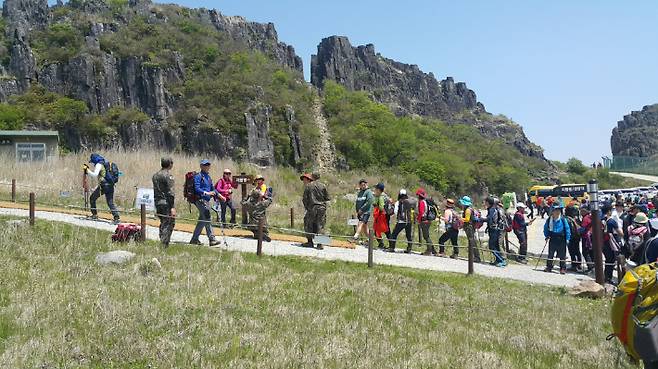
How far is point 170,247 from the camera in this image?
1130 cm

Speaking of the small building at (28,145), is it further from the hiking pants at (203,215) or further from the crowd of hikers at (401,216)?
the hiking pants at (203,215)

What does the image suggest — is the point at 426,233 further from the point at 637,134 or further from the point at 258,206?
the point at 637,134

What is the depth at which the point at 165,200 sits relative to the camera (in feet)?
36.6

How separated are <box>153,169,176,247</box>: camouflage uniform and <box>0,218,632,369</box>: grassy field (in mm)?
429

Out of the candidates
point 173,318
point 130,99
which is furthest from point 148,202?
point 130,99

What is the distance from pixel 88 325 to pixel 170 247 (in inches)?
208

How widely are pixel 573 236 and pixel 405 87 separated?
137092 millimetres

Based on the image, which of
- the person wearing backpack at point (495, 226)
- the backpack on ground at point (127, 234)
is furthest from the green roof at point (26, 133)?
the person wearing backpack at point (495, 226)

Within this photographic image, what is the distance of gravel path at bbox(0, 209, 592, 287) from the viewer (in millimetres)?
12742

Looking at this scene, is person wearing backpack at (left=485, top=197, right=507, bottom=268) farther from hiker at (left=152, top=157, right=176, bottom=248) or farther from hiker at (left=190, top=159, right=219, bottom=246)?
hiker at (left=152, top=157, right=176, bottom=248)

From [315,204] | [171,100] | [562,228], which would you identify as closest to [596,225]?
[562,228]

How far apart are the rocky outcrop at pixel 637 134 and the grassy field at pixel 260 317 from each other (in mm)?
168470

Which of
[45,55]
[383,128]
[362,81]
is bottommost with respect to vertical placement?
[383,128]

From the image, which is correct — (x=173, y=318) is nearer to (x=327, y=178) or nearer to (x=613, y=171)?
(x=327, y=178)
